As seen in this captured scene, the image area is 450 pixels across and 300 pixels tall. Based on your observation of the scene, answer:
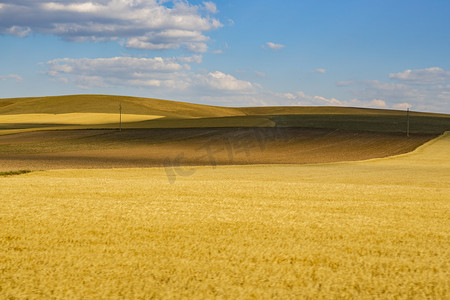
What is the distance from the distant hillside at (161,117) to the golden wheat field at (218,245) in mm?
45513

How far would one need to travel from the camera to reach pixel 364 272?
599 cm

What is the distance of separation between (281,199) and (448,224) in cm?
404

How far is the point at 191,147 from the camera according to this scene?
44.8 m

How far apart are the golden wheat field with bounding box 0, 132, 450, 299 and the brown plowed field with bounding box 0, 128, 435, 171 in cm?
2088

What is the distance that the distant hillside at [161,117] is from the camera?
200ft

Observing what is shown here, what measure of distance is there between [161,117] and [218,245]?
73111mm

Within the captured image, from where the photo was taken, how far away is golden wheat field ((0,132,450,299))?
546 cm

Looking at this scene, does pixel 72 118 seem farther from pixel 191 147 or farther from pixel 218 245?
pixel 218 245

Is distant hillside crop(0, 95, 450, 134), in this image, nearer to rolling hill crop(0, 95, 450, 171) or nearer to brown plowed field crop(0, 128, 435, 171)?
rolling hill crop(0, 95, 450, 171)

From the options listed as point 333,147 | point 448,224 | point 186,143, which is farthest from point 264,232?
point 186,143

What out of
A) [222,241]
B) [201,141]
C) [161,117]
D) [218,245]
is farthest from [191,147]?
[218,245]

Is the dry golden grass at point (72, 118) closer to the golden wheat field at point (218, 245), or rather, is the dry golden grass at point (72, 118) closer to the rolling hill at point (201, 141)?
the rolling hill at point (201, 141)

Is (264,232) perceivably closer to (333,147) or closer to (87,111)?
(333,147)

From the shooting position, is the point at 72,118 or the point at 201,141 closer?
the point at 201,141
